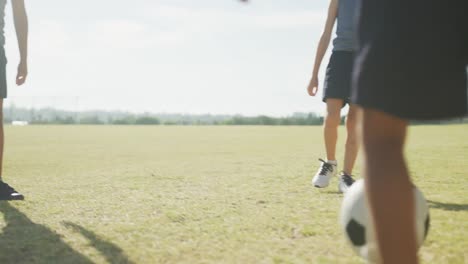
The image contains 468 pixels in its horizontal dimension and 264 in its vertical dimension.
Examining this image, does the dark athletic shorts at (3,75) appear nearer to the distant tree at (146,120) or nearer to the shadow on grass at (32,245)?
the shadow on grass at (32,245)

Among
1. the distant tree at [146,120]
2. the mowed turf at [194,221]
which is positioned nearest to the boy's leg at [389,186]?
the mowed turf at [194,221]

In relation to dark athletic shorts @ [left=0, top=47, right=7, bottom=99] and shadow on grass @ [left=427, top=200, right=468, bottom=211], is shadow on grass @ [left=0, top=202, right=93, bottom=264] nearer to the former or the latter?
dark athletic shorts @ [left=0, top=47, right=7, bottom=99]

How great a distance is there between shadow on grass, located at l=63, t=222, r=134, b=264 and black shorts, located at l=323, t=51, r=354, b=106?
8.82 ft

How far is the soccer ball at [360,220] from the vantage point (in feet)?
6.11

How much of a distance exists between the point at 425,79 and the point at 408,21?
19cm

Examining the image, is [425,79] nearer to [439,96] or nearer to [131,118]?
[439,96]

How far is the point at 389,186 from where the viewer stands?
133cm

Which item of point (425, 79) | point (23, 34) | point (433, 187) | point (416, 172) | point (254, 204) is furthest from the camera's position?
point (416, 172)

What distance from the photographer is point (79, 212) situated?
3.47 metres

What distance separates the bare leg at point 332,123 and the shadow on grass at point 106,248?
269 centimetres

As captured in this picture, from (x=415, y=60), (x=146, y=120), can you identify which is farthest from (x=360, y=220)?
(x=146, y=120)

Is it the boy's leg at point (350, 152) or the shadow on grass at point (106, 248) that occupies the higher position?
the boy's leg at point (350, 152)

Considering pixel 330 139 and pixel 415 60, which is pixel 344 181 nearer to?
pixel 330 139

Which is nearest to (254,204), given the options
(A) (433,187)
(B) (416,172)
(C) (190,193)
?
(C) (190,193)
